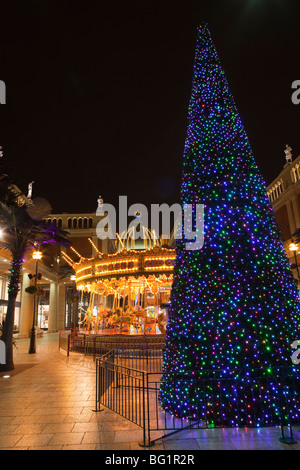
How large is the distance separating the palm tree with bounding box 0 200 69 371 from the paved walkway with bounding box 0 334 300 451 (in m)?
3.10

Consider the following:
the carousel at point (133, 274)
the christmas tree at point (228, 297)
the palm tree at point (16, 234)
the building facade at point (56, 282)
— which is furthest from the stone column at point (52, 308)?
the christmas tree at point (228, 297)

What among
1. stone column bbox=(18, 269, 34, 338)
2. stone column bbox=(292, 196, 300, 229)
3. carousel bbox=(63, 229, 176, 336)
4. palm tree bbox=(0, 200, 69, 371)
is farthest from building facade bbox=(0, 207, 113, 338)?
Answer: stone column bbox=(292, 196, 300, 229)

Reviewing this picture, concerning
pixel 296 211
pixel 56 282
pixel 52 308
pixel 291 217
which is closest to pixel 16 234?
pixel 296 211

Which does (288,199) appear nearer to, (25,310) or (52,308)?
(25,310)

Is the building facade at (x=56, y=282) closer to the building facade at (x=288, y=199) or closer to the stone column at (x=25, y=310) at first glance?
the stone column at (x=25, y=310)

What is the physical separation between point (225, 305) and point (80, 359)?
1042cm

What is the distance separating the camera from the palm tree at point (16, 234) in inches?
466

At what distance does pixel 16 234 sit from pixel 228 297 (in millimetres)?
9928

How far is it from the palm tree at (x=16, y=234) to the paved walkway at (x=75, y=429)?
122 inches

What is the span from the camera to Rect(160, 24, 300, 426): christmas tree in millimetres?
5105

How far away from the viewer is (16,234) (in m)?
12.5
